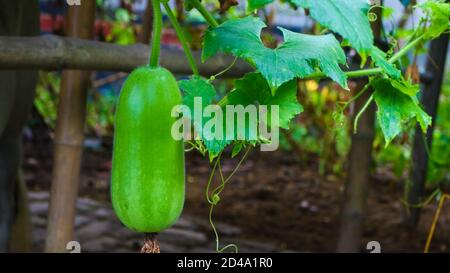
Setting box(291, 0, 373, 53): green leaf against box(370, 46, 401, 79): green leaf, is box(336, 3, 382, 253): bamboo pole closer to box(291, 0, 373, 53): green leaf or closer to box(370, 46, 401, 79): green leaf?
box(370, 46, 401, 79): green leaf

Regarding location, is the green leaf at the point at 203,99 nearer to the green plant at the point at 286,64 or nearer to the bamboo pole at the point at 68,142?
the green plant at the point at 286,64

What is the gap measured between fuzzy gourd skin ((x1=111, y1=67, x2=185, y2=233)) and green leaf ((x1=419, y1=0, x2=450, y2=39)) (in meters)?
0.44

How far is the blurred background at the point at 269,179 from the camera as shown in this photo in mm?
2990

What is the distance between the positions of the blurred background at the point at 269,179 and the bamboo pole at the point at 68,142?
64 centimetres

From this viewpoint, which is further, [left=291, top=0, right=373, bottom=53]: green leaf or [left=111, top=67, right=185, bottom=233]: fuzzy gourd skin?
[left=111, top=67, right=185, bottom=233]: fuzzy gourd skin

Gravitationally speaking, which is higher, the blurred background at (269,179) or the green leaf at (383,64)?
→ the green leaf at (383,64)

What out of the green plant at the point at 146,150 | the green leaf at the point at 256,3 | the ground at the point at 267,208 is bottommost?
the ground at the point at 267,208

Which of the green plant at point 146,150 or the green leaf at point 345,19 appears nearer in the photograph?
the green leaf at point 345,19

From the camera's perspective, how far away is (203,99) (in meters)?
0.89

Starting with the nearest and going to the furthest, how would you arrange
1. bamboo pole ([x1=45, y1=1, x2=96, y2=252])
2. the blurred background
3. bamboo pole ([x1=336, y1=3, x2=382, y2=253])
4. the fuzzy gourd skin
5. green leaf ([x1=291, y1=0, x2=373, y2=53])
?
green leaf ([x1=291, y1=0, x2=373, y2=53]), the fuzzy gourd skin, bamboo pole ([x1=45, y1=1, x2=96, y2=252]), bamboo pole ([x1=336, y1=3, x2=382, y2=253]), the blurred background

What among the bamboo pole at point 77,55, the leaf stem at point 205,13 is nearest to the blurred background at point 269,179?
the bamboo pole at point 77,55

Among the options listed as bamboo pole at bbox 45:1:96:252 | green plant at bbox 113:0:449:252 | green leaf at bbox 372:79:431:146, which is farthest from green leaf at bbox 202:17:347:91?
bamboo pole at bbox 45:1:96:252

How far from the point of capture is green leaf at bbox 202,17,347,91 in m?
0.84

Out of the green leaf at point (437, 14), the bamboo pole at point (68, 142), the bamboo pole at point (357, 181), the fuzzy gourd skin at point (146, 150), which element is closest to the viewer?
the fuzzy gourd skin at point (146, 150)
